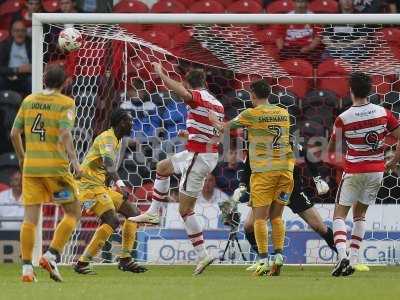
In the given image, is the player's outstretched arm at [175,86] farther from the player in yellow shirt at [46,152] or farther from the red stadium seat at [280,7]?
the red stadium seat at [280,7]

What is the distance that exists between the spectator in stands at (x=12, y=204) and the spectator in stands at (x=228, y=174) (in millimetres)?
2523

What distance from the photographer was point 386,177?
15117 millimetres

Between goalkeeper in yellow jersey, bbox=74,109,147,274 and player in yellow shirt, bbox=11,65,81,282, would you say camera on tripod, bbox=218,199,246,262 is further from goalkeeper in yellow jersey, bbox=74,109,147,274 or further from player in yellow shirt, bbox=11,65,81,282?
player in yellow shirt, bbox=11,65,81,282

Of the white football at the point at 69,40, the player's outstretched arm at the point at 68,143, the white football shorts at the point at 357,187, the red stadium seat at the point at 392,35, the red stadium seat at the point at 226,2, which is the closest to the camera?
the player's outstretched arm at the point at 68,143

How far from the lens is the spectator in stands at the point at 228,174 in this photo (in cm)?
1568

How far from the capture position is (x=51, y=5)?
18.8m

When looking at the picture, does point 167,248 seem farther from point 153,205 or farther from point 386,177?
point 386,177

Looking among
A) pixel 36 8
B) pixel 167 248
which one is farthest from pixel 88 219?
pixel 36 8

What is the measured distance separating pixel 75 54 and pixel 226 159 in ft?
7.73

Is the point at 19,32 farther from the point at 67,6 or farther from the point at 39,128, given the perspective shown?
the point at 39,128

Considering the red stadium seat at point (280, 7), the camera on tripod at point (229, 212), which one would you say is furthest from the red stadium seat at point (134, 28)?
the red stadium seat at point (280, 7)

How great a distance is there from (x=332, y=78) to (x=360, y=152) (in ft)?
10.9

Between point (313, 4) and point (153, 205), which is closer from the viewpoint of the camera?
point (153, 205)

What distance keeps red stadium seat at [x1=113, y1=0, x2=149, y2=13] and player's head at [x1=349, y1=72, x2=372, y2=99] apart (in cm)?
695
